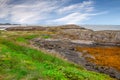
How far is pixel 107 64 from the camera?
148 feet

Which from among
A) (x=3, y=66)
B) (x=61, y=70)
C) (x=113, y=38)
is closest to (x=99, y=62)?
(x=61, y=70)

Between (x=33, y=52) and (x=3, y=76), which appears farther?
(x=33, y=52)

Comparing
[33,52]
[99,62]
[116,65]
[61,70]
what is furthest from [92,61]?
[61,70]

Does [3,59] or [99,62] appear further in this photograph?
[99,62]

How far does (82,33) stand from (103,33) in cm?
720

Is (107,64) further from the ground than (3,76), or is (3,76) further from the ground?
(3,76)

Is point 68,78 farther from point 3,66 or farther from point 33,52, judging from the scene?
point 33,52

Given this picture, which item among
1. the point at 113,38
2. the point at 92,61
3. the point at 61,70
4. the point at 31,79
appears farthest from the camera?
the point at 113,38

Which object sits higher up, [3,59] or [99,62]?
[3,59]

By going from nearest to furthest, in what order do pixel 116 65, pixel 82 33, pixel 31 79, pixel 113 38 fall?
pixel 31 79 < pixel 116 65 < pixel 113 38 < pixel 82 33

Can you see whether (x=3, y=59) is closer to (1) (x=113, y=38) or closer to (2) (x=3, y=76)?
(2) (x=3, y=76)

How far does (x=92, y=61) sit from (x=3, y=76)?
28733 millimetres

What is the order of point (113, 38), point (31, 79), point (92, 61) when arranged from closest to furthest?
point (31, 79)
point (92, 61)
point (113, 38)

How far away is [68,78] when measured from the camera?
75.3ft
